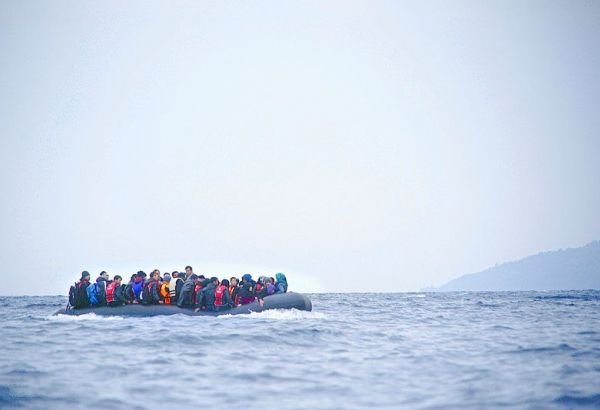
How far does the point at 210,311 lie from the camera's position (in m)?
24.1

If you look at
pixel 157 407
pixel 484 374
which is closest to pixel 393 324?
pixel 484 374

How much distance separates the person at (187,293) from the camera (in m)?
24.5

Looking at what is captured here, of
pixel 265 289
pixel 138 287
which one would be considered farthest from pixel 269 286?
pixel 138 287

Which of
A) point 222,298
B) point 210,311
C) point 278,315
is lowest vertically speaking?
point 278,315

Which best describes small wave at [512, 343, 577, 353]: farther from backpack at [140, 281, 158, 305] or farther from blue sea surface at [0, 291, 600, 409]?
backpack at [140, 281, 158, 305]

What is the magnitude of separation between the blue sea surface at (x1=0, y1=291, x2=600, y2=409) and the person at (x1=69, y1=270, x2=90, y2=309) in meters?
4.86

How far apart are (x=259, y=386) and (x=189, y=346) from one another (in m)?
5.52


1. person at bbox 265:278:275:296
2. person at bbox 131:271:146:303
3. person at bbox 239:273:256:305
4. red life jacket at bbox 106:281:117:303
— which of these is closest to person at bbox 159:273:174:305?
person at bbox 131:271:146:303

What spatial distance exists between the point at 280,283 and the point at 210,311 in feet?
12.2

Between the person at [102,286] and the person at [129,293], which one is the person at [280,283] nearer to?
the person at [129,293]

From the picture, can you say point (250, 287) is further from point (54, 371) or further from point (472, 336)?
point (54, 371)

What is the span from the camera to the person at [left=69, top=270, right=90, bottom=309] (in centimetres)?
2584

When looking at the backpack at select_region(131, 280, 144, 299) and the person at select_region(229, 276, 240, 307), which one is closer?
the person at select_region(229, 276, 240, 307)

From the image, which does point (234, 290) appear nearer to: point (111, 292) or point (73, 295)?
point (111, 292)
